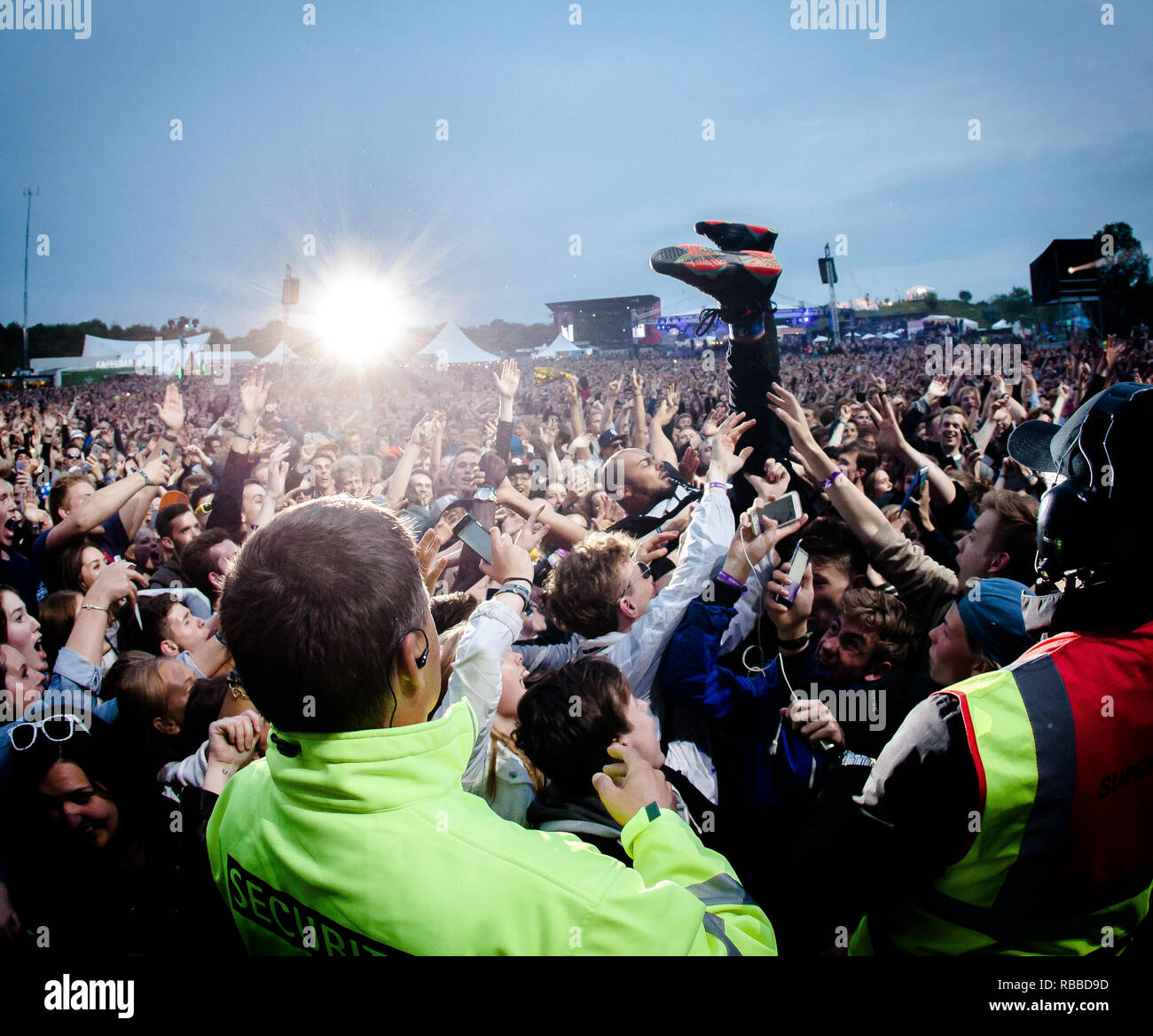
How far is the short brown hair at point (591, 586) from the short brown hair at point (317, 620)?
1.51 metres

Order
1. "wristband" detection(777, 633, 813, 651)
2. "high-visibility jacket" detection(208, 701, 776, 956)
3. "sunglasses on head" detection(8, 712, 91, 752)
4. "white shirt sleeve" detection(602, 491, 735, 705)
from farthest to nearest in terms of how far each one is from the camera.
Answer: "wristband" detection(777, 633, 813, 651)
"white shirt sleeve" detection(602, 491, 735, 705)
"sunglasses on head" detection(8, 712, 91, 752)
"high-visibility jacket" detection(208, 701, 776, 956)

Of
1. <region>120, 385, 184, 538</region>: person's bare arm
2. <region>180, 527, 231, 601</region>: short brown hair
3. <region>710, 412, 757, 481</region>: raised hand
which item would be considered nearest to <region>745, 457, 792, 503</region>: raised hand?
<region>710, 412, 757, 481</region>: raised hand

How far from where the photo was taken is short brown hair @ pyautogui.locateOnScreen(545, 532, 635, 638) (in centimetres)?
261

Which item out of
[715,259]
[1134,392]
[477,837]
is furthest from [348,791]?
[715,259]

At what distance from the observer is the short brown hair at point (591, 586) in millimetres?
2605

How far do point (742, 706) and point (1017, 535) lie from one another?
117 cm

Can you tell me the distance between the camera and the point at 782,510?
104 inches

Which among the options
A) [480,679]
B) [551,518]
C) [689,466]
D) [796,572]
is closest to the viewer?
[480,679]

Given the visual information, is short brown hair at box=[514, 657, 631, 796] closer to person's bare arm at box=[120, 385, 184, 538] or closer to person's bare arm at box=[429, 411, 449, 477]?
person's bare arm at box=[120, 385, 184, 538]

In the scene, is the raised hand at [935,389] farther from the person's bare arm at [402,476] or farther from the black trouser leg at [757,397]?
the person's bare arm at [402,476]

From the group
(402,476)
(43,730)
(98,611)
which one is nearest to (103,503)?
(98,611)

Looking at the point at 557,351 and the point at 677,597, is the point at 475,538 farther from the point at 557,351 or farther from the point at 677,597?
the point at 557,351

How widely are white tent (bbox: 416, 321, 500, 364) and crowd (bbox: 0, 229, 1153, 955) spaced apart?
20.3m
